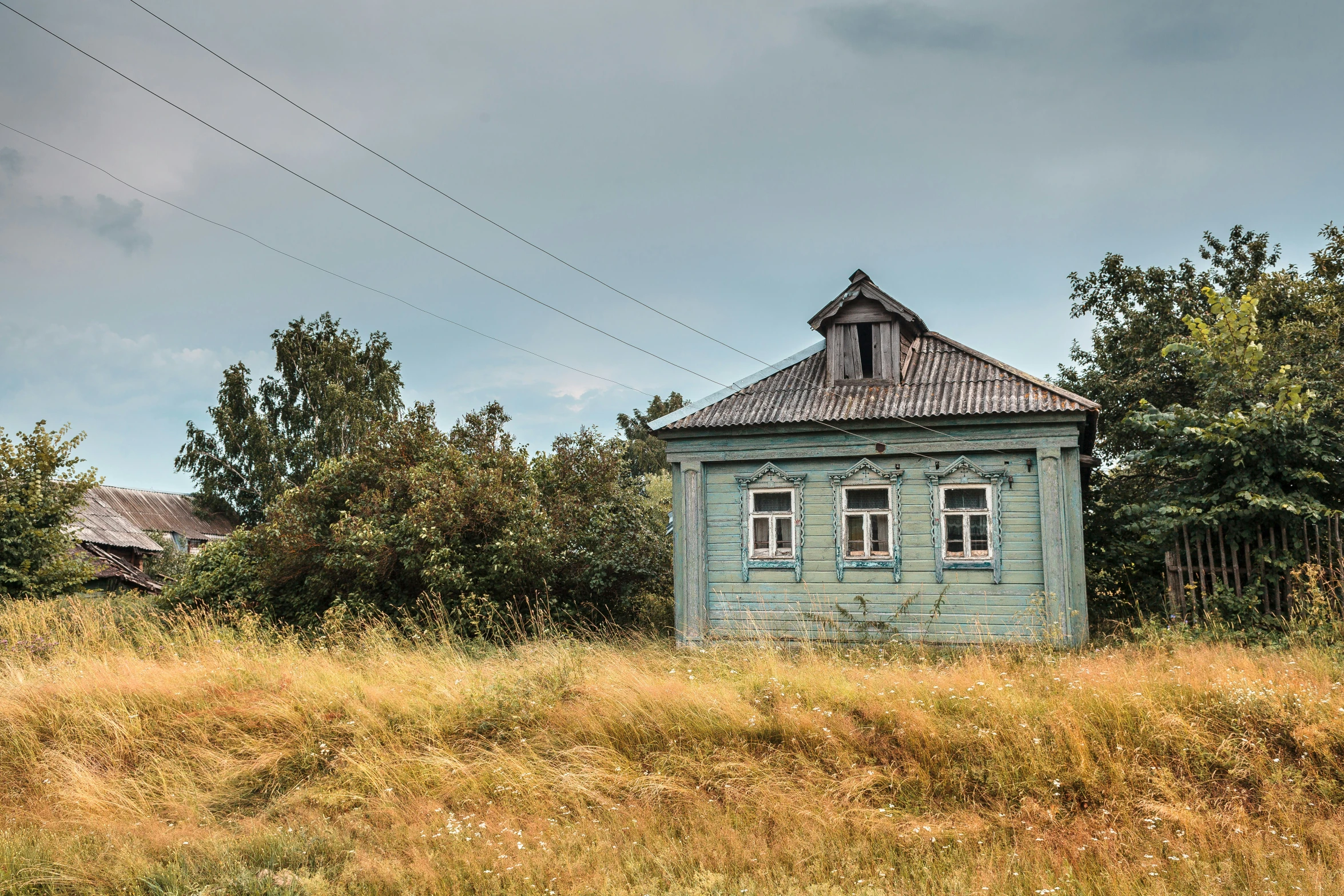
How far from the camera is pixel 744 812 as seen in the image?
235 inches

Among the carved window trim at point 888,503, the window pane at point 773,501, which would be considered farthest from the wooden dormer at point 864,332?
the window pane at point 773,501

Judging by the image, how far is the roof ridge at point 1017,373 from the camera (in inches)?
456

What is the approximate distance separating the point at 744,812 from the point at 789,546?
705cm

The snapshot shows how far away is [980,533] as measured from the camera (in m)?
12.0

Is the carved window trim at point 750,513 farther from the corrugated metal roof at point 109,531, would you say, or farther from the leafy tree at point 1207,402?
the corrugated metal roof at point 109,531

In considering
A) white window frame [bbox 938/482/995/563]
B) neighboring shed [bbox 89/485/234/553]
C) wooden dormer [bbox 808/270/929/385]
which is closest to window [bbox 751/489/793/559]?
wooden dormer [bbox 808/270/929/385]

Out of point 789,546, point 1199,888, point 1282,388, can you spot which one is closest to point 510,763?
point 1199,888

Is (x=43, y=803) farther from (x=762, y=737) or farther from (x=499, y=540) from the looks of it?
(x=499, y=540)

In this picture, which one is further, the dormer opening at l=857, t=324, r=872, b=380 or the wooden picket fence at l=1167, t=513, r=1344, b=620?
the dormer opening at l=857, t=324, r=872, b=380

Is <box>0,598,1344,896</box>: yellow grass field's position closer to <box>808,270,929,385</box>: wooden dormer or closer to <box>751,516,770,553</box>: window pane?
<box>751,516,770,553</box>: window pane

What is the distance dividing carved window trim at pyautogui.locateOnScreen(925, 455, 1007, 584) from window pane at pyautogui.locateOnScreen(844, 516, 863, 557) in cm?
108

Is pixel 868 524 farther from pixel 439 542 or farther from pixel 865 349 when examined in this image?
pixel 439 542

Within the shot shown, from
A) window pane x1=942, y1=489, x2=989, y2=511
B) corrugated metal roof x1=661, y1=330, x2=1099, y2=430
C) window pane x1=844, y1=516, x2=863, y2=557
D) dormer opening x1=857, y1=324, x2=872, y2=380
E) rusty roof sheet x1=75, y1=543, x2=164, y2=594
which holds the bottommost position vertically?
rusty roof sheet x1=75, y1=543, x2=164, y2=594

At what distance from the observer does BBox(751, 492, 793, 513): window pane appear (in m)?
13.0
